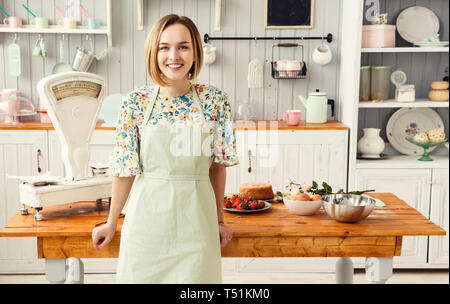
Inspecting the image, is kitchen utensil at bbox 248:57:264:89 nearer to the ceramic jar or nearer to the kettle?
the kettle

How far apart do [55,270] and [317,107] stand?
2.47 meters

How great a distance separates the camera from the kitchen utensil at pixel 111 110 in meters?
3.90

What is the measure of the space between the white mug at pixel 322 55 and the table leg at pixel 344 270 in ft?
6.43

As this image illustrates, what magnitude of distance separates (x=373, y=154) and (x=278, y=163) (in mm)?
738

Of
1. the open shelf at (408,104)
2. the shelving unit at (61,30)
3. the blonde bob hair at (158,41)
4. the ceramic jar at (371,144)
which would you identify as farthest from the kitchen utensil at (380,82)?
the blonde bob hair at (158,41)

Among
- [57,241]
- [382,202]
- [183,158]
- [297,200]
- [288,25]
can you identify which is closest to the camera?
[183,158]

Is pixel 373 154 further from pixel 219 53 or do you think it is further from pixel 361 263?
pixel 219 53

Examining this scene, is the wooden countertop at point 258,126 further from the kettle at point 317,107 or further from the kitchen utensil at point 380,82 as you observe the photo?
the kitchen utensil at point 380,82

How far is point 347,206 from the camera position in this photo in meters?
2.09

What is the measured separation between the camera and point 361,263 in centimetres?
394

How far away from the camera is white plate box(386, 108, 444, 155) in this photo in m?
4.12

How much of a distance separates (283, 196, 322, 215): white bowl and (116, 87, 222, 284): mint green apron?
0.46 meters

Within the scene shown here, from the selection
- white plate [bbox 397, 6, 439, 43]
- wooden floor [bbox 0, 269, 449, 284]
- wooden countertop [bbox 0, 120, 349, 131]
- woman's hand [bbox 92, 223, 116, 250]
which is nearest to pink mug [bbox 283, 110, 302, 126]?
wooden countertop [bbox 0, 120, 349, 131]

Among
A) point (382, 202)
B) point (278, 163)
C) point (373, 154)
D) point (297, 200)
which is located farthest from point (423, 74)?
point (297, 200)
